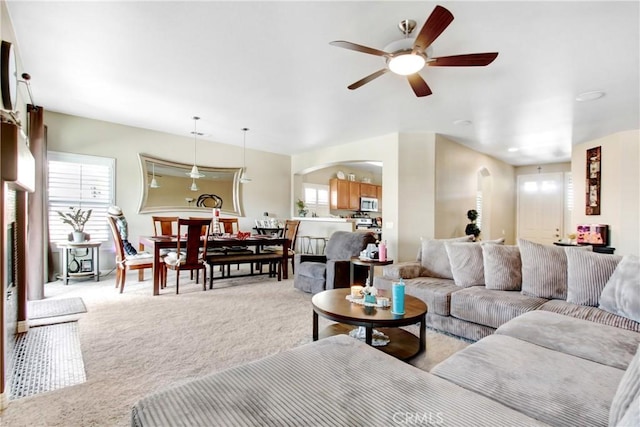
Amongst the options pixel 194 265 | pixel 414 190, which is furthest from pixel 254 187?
pixel 414 190

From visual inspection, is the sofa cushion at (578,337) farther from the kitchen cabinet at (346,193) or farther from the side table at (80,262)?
the kitchen cabinet at (346,193)

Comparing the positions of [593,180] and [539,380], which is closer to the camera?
[539,380]

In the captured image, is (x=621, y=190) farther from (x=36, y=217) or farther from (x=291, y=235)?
(x=36, y=217)

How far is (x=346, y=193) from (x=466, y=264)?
239 inches

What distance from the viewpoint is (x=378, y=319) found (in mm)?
2111

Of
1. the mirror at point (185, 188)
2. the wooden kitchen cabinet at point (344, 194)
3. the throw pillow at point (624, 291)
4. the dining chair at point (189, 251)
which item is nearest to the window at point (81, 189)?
the mirror at point (185, 188)

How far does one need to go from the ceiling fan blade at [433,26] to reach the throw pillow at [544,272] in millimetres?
2031

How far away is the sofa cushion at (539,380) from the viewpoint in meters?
1.13

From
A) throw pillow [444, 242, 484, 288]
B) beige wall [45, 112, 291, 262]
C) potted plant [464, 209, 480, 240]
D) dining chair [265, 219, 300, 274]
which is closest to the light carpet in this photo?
throw pillow [444, 242, 484, 288]

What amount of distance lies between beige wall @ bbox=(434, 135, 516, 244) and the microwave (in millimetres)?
3257

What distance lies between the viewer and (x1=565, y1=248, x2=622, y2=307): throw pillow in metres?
2.43

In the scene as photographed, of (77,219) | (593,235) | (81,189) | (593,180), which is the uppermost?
(593,180)

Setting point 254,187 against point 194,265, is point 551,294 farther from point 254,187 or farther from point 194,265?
point 254,187

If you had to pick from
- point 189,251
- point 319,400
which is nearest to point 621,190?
point 319,400
